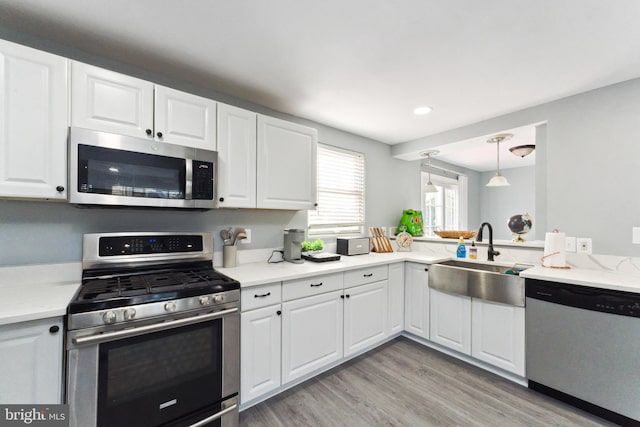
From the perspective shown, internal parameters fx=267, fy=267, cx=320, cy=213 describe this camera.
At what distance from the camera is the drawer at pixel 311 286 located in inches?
76.0

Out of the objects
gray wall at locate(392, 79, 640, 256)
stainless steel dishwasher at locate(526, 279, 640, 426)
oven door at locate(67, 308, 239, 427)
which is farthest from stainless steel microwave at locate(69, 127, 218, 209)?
gray wall at locate(392, 79, 640, 256)

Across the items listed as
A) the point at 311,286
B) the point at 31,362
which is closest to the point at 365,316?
the point at 311,286

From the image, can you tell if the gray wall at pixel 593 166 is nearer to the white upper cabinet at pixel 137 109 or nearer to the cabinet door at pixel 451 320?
the cabinet door at pixel 451 320

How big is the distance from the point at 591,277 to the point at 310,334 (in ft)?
6.68

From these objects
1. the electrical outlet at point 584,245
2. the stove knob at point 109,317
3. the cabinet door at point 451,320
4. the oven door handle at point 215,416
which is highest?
the electrical outlet at point 584,245

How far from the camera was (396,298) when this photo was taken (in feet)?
9.18

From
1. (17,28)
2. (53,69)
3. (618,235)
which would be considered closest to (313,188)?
(53,69)

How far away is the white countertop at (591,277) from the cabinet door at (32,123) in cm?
312

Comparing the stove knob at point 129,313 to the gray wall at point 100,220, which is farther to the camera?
the gray wall at point 100,220

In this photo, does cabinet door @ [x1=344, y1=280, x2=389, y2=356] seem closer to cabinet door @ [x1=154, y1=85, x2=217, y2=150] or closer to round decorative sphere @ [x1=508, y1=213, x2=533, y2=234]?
round decorative sphere @ [x1=508, y1=213, x2=533, y2=234]

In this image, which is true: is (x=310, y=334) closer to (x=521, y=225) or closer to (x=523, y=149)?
(x=521, y=225)

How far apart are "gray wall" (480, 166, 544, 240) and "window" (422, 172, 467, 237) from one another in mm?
904

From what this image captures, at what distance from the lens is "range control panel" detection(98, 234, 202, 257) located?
169 centimetres

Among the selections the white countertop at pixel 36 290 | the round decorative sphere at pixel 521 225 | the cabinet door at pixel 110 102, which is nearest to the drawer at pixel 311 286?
the white countertop at pixel 36 290
